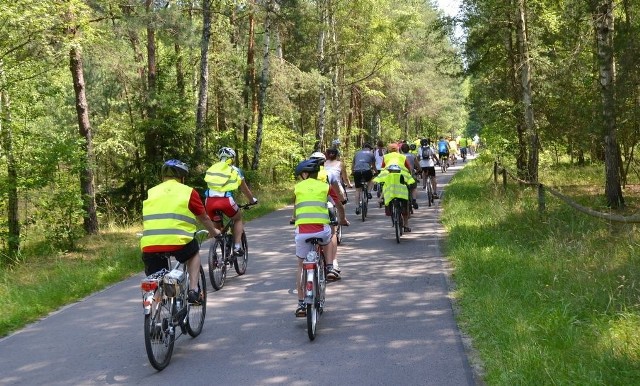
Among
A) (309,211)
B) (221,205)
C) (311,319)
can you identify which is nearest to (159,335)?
(311,319)

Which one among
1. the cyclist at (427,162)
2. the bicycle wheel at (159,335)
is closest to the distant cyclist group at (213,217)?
the bicycle wheel at (159,335)

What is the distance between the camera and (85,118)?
15445 mm

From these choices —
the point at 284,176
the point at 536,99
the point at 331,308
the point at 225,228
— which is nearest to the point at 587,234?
the point at 331,308

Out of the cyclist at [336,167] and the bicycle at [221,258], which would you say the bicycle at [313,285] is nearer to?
the bicycle at [221,258]

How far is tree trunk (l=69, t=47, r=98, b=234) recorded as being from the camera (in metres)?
14.7

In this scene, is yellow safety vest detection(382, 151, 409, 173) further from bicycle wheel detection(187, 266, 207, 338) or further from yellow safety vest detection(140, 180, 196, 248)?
yellow safety vest detection(140, 180, 196, 248)

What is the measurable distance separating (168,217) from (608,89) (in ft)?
32.9

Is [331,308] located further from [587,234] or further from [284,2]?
[284,2]

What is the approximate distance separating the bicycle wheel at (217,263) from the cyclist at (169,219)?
8.88ft

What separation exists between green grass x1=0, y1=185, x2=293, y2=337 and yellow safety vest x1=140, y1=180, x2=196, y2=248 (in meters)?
2.92

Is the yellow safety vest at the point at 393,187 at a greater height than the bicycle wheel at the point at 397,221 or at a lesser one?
greater

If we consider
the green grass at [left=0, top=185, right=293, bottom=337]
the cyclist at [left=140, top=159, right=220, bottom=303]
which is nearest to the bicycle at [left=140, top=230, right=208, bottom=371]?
the cyclist at [left=140, top=159, right=220, bottom=303]

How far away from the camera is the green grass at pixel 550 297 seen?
4691 mm

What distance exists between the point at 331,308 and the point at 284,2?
17997mm
